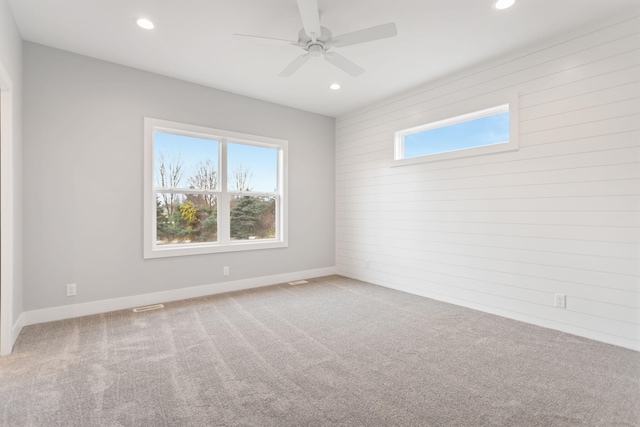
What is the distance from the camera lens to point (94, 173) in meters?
3.52

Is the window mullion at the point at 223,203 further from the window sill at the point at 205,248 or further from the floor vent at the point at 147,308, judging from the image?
the floor vent at the point at 147,308

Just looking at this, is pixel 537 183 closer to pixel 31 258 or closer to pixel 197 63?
pixel 197 63

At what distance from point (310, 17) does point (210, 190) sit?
2.85 m

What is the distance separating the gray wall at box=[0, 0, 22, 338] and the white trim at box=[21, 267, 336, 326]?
0.25 metres

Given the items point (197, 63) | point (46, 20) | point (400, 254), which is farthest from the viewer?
point (400, 254)

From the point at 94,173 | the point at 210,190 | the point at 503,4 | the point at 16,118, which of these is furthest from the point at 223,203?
the point at 503,4

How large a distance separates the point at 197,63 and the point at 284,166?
1.97 meters

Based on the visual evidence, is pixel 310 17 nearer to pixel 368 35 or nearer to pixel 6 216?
pixel 368 35

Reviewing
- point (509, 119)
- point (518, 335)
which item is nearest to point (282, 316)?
point (518, 335)

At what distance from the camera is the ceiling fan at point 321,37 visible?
2258 mm

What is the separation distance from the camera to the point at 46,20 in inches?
111

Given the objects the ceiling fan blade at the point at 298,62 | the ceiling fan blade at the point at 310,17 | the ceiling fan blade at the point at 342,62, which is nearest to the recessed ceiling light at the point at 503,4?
the ceiling fan blade at the point at 342,62

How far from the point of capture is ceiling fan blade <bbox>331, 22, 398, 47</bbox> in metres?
2.39

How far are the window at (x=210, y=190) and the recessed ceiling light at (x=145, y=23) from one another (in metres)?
1.21
